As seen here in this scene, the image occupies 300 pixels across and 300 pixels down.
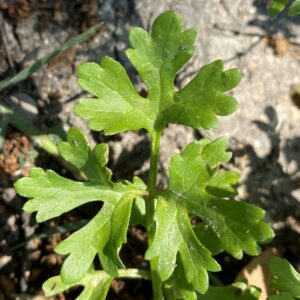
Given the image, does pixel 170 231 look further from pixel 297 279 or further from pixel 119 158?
pixel 119 158

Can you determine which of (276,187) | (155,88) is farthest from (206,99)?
(276,187)

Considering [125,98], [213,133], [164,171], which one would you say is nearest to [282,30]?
[213,133]

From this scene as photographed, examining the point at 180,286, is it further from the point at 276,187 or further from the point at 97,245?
the point at 276,187

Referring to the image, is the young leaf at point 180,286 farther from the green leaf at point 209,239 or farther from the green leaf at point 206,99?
the green leaf at point 206,99

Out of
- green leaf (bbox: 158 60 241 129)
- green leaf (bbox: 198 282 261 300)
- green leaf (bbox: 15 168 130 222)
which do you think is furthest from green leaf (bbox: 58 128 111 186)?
green leaf (bbox: 198 282 261 300)

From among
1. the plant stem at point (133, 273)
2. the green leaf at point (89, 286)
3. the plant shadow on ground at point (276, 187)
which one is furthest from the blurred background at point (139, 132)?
the green leaf at point (89, 286)

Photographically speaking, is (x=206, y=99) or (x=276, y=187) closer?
(x=206, y=99)
